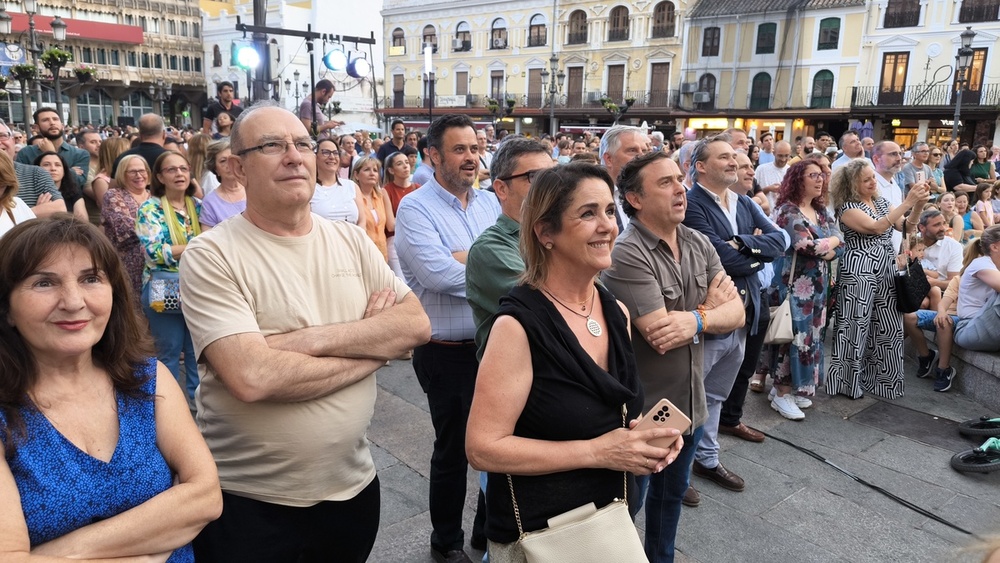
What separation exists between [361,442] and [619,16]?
36.8 metres

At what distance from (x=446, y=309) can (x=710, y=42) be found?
110ft

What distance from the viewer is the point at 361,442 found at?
6.91ft

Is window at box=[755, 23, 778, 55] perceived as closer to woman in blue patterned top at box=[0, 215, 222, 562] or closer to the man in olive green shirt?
the man in olive green shirt

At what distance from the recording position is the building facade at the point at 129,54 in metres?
53.5


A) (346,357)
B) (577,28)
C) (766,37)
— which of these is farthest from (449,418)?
(577,28)

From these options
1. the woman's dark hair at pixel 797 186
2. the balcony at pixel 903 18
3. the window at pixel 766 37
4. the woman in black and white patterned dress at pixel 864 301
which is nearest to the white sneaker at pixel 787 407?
the woman in black and white patterned dress at pixel 864 301

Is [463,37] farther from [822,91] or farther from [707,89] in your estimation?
[822,91]

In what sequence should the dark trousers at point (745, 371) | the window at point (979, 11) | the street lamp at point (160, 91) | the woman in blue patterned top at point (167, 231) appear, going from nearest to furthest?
the woman in blue patterned top at point (167, 231), the dark trousers at point (745, 371), the window at point (979, 11), the street lamp at point (160, 91)

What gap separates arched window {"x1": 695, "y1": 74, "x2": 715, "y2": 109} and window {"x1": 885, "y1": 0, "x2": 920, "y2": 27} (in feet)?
24.9

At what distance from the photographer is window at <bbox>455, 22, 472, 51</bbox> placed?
40.2m

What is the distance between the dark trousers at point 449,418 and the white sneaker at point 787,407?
9.33ft

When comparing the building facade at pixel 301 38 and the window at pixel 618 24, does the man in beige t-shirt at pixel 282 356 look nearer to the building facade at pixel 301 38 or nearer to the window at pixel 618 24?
the window at pixel 618 24

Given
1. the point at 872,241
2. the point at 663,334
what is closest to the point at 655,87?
the point at 872,241

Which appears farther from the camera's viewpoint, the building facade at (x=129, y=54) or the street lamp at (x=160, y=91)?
the building facade at (x=129, y=54)
